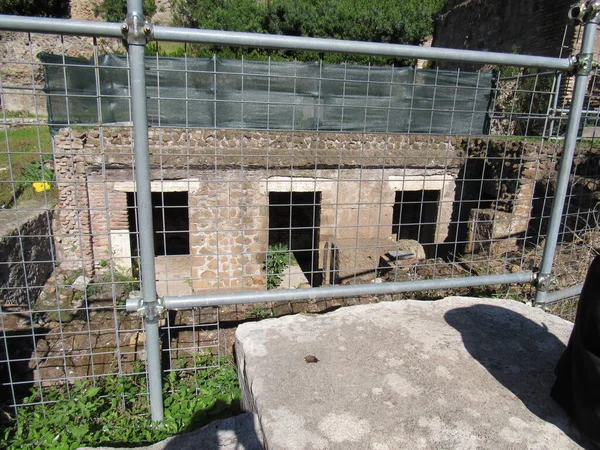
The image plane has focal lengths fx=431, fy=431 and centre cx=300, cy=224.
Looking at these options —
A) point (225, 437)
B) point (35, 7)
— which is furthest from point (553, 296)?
point (35, 7)

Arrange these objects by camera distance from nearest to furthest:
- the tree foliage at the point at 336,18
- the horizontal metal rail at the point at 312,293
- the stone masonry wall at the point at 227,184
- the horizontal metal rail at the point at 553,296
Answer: the horizontal metal rail at the point at 312,293
the horizontal metal rail at the point at 553,296
the stone masonry wall at the point at 227,184
the tree foliage at the point at 336,18

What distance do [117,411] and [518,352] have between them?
212 cm

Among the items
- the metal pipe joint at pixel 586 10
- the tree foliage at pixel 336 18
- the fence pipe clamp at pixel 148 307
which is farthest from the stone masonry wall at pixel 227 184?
the tree foliage at pixel 336 18

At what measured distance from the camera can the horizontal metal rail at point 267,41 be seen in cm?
173

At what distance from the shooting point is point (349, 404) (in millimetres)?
1788

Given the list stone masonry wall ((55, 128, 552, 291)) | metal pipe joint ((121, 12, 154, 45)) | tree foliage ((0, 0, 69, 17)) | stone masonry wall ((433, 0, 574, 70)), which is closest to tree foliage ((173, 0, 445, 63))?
stone masonry wall ((433, 0, 574, 70))

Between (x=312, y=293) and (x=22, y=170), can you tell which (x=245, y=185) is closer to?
(x=22, y=170)

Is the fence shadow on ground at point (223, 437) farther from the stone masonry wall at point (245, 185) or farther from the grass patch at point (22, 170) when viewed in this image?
the grass patch at point (22, 170)

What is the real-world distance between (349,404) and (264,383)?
0.38 metres

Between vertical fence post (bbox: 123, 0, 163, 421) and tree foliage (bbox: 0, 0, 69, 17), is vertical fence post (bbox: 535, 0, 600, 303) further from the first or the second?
tree foliage (bbox: 0, 0, 69, 17)

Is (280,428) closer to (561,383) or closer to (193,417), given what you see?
(193,417)

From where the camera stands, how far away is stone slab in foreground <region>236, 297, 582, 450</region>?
1.65 metres

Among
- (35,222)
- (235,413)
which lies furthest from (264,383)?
(35,222)

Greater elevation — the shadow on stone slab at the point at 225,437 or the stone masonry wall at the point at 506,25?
the stone masonry wall at the point at 506,25
